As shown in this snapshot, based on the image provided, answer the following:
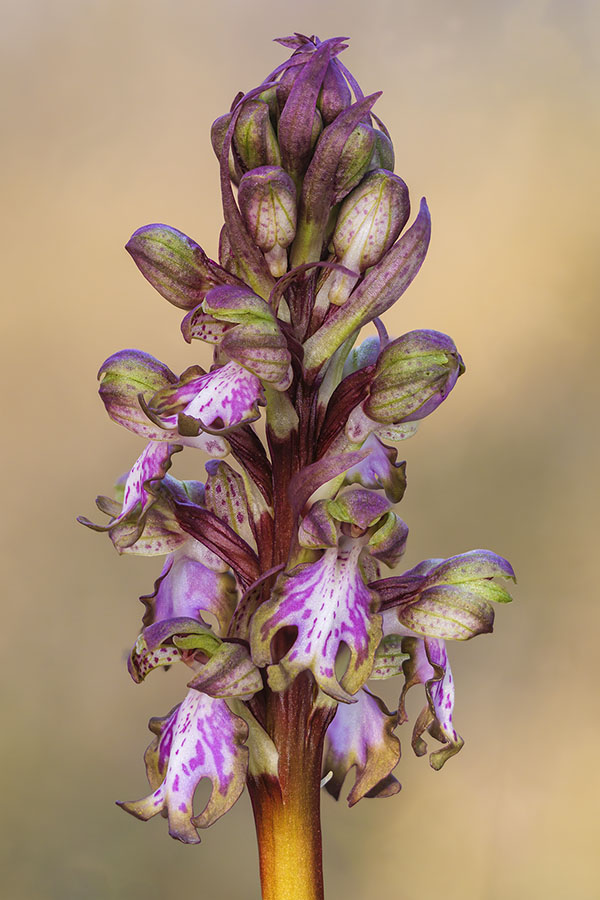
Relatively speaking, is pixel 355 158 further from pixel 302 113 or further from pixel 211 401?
pixel 211 401

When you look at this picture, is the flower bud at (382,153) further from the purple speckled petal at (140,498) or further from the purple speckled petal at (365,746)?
the purple speckled petal at (365,746)

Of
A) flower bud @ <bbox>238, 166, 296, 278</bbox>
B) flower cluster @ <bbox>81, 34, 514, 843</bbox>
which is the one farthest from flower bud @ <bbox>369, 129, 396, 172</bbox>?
flower bud @ <bbox>238, 166, 296, 278</bbox>

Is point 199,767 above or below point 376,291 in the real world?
below

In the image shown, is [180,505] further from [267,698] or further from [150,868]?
[150,868]

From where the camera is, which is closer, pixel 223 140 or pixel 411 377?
pixel 411 377

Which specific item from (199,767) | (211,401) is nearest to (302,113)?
(211,401)

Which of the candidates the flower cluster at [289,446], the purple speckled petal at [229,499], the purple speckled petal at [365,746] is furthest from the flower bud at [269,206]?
the purple speckled petal at [365,746]

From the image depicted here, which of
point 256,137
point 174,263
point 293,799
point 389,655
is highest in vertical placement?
point 256,137
